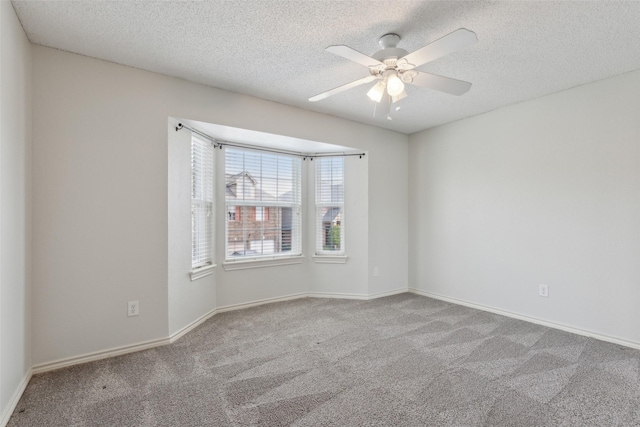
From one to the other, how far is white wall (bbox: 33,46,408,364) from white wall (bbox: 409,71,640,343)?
3.12 metres

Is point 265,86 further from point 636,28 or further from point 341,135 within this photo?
point 636,28

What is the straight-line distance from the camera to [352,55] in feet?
6.36

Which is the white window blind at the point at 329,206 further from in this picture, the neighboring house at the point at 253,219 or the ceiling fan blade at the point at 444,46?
the ceiling fan blade at the point at 444,46

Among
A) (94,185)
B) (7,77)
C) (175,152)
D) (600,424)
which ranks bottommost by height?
(600,424)

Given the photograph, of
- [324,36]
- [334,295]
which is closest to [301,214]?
[334,295]

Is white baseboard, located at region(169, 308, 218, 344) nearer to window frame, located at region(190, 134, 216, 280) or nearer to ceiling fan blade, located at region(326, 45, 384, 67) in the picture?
window frame, located at region(190, 134, 216, 280)

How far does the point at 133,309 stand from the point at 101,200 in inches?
37.3

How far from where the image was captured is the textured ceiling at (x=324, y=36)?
6.46 ft

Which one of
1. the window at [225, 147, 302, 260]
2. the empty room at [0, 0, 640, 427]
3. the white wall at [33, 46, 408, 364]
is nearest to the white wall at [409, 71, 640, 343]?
the empty room at [0, 0, 640, 427]

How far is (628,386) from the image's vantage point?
2117 mm

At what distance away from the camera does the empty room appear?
1960 millimetres

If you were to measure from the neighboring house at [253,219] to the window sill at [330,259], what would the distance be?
16.6 inches

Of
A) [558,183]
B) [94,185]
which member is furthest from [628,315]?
[94,185]

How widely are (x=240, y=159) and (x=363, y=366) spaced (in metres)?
2.78
